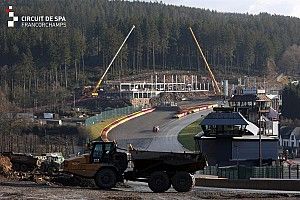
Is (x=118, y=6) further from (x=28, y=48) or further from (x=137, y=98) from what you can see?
(x=137, y=98)

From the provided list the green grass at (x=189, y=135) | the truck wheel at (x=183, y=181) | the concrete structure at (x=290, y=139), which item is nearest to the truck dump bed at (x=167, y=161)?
the truck wheel at (x=183, y=181)

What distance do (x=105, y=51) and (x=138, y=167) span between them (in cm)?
8271

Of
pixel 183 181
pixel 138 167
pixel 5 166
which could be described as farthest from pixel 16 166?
pixel 183 181

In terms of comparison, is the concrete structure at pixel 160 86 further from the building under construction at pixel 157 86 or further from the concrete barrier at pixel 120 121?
the concrete barrier at pixel 120 121

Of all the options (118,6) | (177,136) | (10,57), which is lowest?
(177,136)

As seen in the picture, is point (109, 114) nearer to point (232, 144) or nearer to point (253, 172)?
point (232, 144)

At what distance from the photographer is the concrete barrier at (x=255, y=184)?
2250 cm

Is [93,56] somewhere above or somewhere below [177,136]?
above

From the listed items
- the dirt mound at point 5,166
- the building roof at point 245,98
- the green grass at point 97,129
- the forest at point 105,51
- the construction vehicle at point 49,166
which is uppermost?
the forest at point 105,51

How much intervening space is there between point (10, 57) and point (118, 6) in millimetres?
60122

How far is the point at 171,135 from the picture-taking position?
6450 cm

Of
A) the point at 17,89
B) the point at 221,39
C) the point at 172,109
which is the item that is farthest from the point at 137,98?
the point at 221,39

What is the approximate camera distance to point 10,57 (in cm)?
9869

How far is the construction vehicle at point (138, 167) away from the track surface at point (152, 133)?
3423 cm
